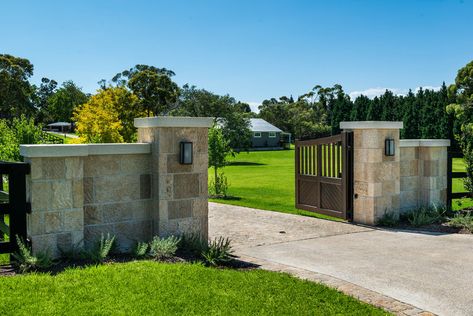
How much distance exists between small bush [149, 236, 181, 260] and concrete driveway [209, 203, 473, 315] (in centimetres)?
139

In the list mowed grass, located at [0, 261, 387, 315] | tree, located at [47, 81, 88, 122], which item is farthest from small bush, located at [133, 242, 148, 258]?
tree, located at [47, 81, 88, 122]

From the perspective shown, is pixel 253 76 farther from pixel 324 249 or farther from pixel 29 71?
pixel 324 249

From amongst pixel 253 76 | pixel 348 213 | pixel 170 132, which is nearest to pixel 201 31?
pixel 348 213

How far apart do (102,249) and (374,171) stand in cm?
614

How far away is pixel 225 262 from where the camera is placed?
22.4ft

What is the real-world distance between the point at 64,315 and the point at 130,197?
9.79 ft

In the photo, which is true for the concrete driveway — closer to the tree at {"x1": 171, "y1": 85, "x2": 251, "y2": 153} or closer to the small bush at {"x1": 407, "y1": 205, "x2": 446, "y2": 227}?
the small bush at {"x1": 407, "y1": 205, "x2": 446, "y2": 227}

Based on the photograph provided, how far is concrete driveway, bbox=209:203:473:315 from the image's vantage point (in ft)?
19.3

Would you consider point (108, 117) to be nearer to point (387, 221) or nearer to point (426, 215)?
point (387, 221)

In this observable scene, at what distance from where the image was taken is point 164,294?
16.6 feet

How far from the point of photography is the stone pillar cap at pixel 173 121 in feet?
23.8

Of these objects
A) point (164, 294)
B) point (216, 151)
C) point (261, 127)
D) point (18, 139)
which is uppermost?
point (261, 127)

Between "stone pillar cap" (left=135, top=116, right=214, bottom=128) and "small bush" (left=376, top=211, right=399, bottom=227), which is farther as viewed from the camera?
"small bush" (left=376, top=211, right=399, bottom=227)

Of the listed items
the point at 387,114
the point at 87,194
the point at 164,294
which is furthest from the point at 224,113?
the point at 164,294
